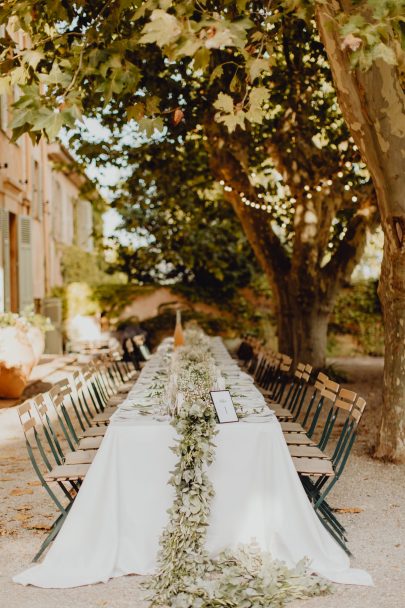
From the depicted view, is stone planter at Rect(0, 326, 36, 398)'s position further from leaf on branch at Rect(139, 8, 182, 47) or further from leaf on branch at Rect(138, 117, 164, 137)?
leaf on branch at Rect(139, 8, 182, 47)

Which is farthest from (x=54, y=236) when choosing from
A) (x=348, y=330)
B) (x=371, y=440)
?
(x=371, y=440)

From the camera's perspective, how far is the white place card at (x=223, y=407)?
4539 millimetres

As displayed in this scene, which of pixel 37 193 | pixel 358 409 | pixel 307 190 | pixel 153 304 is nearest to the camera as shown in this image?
pixel 358 409

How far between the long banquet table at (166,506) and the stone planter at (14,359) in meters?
5.84

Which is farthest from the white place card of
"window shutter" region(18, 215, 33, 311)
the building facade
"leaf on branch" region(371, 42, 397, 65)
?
"window shutter" region(18, 215, 33, 311)

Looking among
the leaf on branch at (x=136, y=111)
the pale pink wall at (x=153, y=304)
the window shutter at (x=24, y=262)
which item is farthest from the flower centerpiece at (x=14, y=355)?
the pale pink wall at (x=153, y=304)

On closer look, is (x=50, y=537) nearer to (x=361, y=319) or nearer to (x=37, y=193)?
(x=37, y=193)

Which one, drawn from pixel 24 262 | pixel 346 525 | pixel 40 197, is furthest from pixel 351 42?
pixel 40 197

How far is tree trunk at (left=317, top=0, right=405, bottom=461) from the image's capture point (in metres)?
6.32

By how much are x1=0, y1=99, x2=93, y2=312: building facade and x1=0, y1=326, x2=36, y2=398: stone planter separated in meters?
1.75

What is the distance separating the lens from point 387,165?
6.62 m

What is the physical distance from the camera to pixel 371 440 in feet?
26.4

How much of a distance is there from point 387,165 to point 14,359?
228 inches

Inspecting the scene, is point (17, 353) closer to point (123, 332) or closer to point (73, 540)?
point (73, 540)
